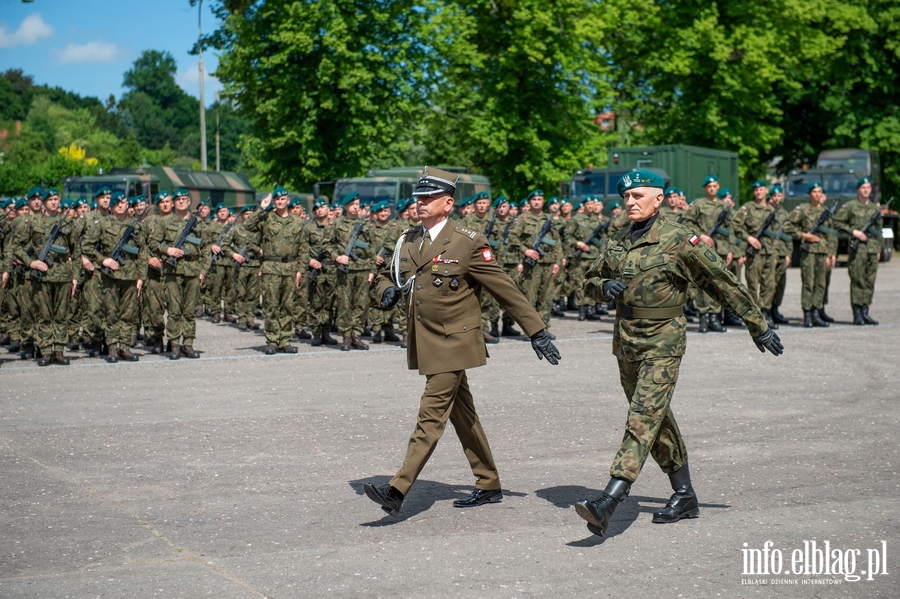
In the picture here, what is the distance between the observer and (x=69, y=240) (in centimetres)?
1388

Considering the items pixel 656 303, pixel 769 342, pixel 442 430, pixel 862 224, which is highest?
pixel 862 224

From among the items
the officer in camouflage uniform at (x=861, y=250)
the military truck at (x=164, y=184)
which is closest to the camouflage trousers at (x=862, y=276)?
the officer in camouflage uniform at (x=861, y=250)

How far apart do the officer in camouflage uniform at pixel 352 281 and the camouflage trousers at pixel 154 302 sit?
2245mm

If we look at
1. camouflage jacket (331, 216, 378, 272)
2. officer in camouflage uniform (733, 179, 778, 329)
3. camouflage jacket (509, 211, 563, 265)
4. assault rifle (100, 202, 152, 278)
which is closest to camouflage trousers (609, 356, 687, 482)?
assault rifle (100, 202, 152, 278)

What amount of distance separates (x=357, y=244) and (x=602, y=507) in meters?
9.77

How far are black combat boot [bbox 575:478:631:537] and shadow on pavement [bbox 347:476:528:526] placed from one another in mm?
1144

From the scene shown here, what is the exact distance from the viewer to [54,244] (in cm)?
1364

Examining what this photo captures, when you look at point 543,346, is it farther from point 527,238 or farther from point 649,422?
point 527,238

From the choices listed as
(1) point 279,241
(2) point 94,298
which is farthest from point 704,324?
(2) point 94,298

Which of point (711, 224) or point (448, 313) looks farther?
point (711, 224)

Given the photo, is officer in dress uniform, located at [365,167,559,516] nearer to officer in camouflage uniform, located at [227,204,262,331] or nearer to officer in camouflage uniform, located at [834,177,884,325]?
officer in camouflage uniform, located at [227,204,262,331]

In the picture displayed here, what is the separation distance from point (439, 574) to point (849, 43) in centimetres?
4278

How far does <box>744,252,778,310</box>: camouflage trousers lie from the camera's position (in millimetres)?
17109

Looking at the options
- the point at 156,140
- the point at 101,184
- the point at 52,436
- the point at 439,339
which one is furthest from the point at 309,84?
the point at 156,140
